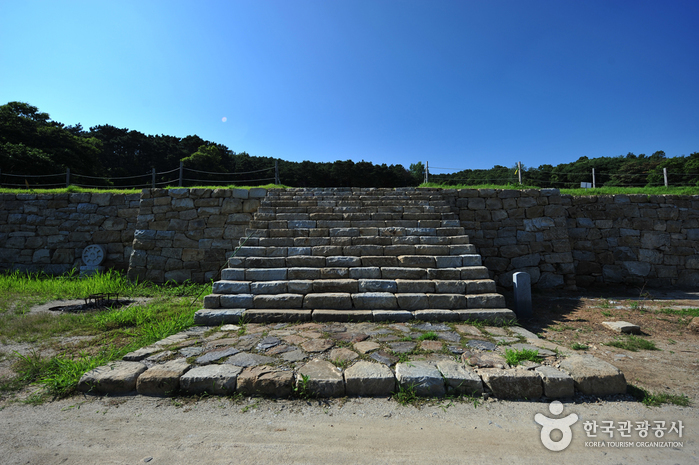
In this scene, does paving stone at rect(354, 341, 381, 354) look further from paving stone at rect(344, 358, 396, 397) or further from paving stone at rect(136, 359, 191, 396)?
paving stone at rect(136, 359, 191, 396)

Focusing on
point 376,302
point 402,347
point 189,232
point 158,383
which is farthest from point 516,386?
point 189,232

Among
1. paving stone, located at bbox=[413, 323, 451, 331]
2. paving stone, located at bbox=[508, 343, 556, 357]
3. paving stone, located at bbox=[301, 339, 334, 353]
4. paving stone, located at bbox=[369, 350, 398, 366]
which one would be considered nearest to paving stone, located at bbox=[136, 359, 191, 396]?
paving stone, located at bbox=[301, 339, 334, 353]

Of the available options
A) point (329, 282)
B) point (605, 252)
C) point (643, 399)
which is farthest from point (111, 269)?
point (605, 252)

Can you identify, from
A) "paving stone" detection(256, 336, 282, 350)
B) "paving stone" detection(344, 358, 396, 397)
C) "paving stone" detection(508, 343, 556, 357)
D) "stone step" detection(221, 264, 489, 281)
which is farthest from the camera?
"stone step" detection(221, 264, 489, 281)

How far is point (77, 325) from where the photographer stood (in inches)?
157

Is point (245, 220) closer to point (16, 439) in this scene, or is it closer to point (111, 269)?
point (111, 269)

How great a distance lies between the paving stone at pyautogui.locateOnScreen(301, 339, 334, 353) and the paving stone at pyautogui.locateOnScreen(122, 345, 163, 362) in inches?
56.8

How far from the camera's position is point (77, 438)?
191cm

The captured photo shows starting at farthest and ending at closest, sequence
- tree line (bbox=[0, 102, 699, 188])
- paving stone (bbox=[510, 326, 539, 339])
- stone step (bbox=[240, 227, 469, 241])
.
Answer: tree line (bbox=[0, 102, 699, 188]), stone step (bbox=[240, 227, 469, 241]), paving stone (bbox=[510, 326, 539, 339])

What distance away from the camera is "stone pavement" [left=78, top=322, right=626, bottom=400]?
2.38m

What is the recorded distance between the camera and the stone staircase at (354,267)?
4.11 m

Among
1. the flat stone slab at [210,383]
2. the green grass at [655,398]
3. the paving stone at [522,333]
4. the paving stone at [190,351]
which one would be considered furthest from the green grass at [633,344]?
the paving stone at [190,351]

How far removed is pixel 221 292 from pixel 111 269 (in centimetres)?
486
